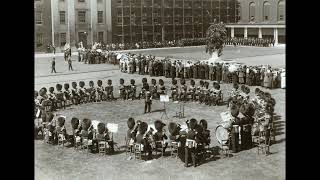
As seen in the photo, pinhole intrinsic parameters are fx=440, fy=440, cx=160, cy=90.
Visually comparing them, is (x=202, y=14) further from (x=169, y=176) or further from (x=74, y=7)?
(x=169, y=176)

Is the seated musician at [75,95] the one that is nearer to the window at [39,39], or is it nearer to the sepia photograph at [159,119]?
the sepia photograph at [159,119]

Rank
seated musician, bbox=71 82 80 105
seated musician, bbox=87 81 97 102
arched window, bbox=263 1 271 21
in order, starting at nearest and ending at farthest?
seated musician, bbox=71 82 80 105 < seated musician, bbox=87 81 97 102 < arched window, bbox=263 1 271 21

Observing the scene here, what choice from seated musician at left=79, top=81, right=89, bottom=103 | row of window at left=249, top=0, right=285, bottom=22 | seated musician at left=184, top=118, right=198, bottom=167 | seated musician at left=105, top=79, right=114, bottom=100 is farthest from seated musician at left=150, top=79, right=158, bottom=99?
row of window at left=249, top=0, right=285, bottom=22

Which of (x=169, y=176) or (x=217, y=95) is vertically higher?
(x=217, y=95)

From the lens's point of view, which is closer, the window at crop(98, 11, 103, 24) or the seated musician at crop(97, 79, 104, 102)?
the seated musician at crop(97, 79, 104, 102)

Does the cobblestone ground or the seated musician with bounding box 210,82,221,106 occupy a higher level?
the seated musician with bounding box 210,82,221,106

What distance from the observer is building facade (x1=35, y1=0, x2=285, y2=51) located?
55172mm

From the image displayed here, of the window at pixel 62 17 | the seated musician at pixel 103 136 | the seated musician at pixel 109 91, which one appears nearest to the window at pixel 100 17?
the window at pixel 62 17

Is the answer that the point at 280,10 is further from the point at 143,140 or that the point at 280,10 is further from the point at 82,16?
the point at 143,140

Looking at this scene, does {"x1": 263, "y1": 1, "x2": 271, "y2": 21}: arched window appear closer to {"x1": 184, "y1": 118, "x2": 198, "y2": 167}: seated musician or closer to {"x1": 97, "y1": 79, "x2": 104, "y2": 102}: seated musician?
{"x1": 97, "y1": 79, "x2": 104, "y2": 102}: seated musician
